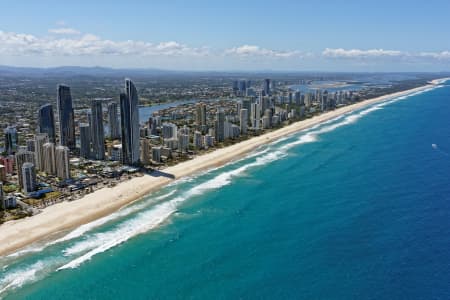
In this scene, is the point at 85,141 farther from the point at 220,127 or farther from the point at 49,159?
the point at 220,127

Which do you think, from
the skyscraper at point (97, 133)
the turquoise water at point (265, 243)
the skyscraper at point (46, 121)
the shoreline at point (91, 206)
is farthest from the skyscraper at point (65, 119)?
the turquoise water at point (265, 243)

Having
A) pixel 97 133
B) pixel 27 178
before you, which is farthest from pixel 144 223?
pixel 97 133

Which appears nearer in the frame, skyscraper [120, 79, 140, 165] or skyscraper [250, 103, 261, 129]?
skyscraper [120, 79, 140, 165]

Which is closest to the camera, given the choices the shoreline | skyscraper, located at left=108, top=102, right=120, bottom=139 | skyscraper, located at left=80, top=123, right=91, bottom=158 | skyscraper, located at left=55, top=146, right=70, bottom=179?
the shoreline

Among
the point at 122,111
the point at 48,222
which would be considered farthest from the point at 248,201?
the point at 122,111

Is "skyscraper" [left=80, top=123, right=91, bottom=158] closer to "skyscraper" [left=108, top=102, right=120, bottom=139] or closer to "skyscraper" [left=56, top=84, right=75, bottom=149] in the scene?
"skyscraper" [left=56, top=84, right=75, bottom=149]

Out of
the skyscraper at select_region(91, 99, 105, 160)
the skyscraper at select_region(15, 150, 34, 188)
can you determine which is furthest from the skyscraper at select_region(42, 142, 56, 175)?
the skyscraper at select_region(91, 99, 105, 160)
